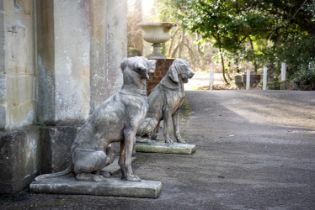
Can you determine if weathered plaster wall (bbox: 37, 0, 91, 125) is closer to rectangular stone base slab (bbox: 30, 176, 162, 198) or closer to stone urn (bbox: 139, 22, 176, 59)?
rectangular stone base slab (bbox: 30, 176, 162, 198)

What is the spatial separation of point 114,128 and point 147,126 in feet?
7.31

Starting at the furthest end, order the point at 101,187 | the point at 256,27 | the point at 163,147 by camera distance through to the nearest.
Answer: the point at 256,27
the point at 163,147
the point at 101,187

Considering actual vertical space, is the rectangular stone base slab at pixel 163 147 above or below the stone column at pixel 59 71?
below

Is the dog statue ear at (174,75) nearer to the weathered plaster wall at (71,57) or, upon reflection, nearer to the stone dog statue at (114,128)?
the weathered plaster wall at (71,57)

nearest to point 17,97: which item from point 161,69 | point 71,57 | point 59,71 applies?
point 59,71

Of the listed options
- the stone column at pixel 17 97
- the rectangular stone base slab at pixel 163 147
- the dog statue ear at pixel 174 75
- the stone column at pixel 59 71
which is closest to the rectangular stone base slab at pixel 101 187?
the stone column at pixel 17 97

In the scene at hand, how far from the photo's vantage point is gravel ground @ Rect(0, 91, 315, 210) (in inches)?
174

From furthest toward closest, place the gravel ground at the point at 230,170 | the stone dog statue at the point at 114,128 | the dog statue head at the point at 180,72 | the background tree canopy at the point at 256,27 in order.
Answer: the background tree canopy at the point at 256,27 < the dog statue head at the point at 180,72 < the stone dog statue at the point at 114,128 < the gravel ground at the point at 230,170

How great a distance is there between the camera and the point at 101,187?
4.64 m

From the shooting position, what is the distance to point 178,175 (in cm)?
553

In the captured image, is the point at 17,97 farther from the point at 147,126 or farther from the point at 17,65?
the point at 147,126

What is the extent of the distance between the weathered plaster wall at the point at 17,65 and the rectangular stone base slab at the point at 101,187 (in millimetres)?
702

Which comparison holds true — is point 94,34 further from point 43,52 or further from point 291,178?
point 291,178

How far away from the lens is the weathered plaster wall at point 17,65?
460 centimetres
